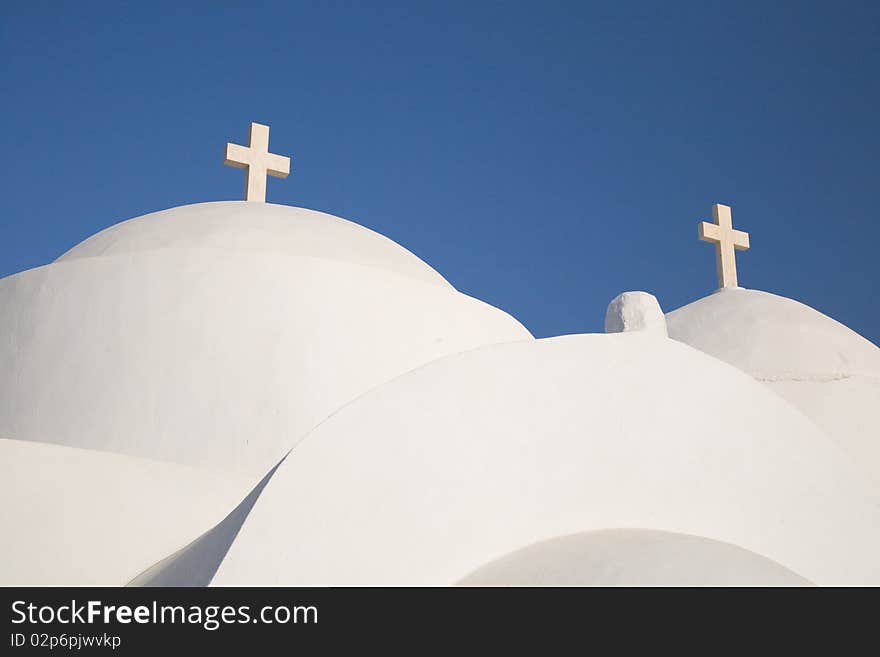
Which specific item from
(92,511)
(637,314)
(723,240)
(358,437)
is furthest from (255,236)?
(723,240)

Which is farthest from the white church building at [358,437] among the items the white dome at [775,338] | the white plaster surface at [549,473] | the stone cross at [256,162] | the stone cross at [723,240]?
the stone cross at [723,240]

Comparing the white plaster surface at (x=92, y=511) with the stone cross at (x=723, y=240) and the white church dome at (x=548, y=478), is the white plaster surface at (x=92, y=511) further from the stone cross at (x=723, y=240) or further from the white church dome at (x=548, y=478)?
the stone cross at (x=723, y=240)

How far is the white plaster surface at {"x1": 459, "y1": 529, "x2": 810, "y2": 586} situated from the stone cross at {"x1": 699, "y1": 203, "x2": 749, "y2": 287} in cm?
757

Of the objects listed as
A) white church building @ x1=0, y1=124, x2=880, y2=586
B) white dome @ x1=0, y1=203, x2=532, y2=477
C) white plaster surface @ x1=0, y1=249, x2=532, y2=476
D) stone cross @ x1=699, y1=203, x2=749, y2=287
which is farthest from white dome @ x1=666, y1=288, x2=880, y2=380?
white plaster surface @ x1=0, y1=249, x2=532, y2=476

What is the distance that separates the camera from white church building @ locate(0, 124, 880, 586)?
2.73 meters

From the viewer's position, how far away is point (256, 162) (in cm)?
780

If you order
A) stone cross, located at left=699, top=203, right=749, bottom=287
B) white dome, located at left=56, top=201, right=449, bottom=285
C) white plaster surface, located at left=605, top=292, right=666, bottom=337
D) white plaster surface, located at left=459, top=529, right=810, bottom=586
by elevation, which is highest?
stone cross, located at left=699, top=203, right=749, bottom=287

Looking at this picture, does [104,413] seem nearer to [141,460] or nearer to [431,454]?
[141,460]

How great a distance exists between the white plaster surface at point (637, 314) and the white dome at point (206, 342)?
1.87 meters

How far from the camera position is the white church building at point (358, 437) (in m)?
2.73

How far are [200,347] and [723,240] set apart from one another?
6842mm

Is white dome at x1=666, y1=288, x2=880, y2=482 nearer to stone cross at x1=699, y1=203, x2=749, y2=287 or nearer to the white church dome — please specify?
stone cross at x1=699, y1=203, x2=749, y2=287

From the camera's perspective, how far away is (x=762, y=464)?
336cm
